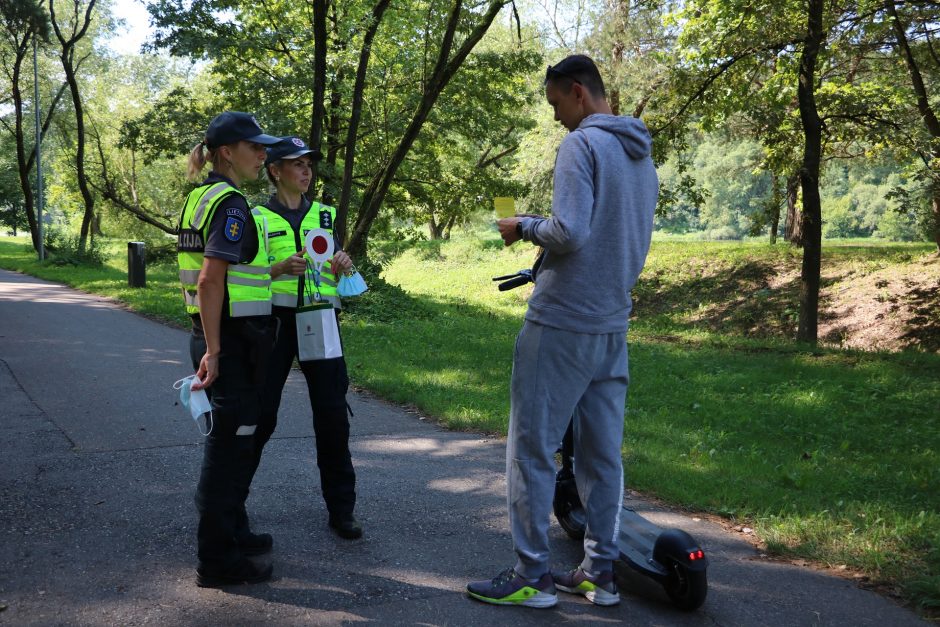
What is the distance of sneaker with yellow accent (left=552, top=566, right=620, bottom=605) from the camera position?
137 inches

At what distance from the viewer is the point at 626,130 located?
10.7 ft

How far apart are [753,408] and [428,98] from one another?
304 inches

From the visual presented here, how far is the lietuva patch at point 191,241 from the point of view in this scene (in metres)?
3.44

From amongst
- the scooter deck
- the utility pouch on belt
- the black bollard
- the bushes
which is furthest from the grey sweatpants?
the bushes

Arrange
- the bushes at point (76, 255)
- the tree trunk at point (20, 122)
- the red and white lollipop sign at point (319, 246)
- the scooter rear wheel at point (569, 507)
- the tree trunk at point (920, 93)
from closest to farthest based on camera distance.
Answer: the red and white lollipop sign at point (319, 246) → the scooter rear wheel at point (569, 507) → the tree trunk at point (920, 93) → the bushes at point (76, 255) → the tree trunk at point (20, 122)

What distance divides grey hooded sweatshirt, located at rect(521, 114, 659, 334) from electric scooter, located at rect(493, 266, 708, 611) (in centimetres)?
24

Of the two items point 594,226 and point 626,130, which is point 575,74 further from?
point 594,226

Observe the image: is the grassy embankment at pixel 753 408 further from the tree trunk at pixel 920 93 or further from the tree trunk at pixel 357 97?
the tree trunk at pixel 920 93

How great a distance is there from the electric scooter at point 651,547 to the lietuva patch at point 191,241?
1266mm

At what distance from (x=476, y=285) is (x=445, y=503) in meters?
21.1

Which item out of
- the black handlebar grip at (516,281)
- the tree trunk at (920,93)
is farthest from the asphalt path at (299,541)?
the tree trunk at (920,93)

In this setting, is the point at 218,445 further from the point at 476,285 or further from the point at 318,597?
the point at 476,285

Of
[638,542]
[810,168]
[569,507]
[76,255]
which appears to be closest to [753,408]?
[569,507]

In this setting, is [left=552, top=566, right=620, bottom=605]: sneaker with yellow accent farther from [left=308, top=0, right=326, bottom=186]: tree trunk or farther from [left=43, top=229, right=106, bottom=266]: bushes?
[left=43, top=229, right=106, bottom=266]: bushes
